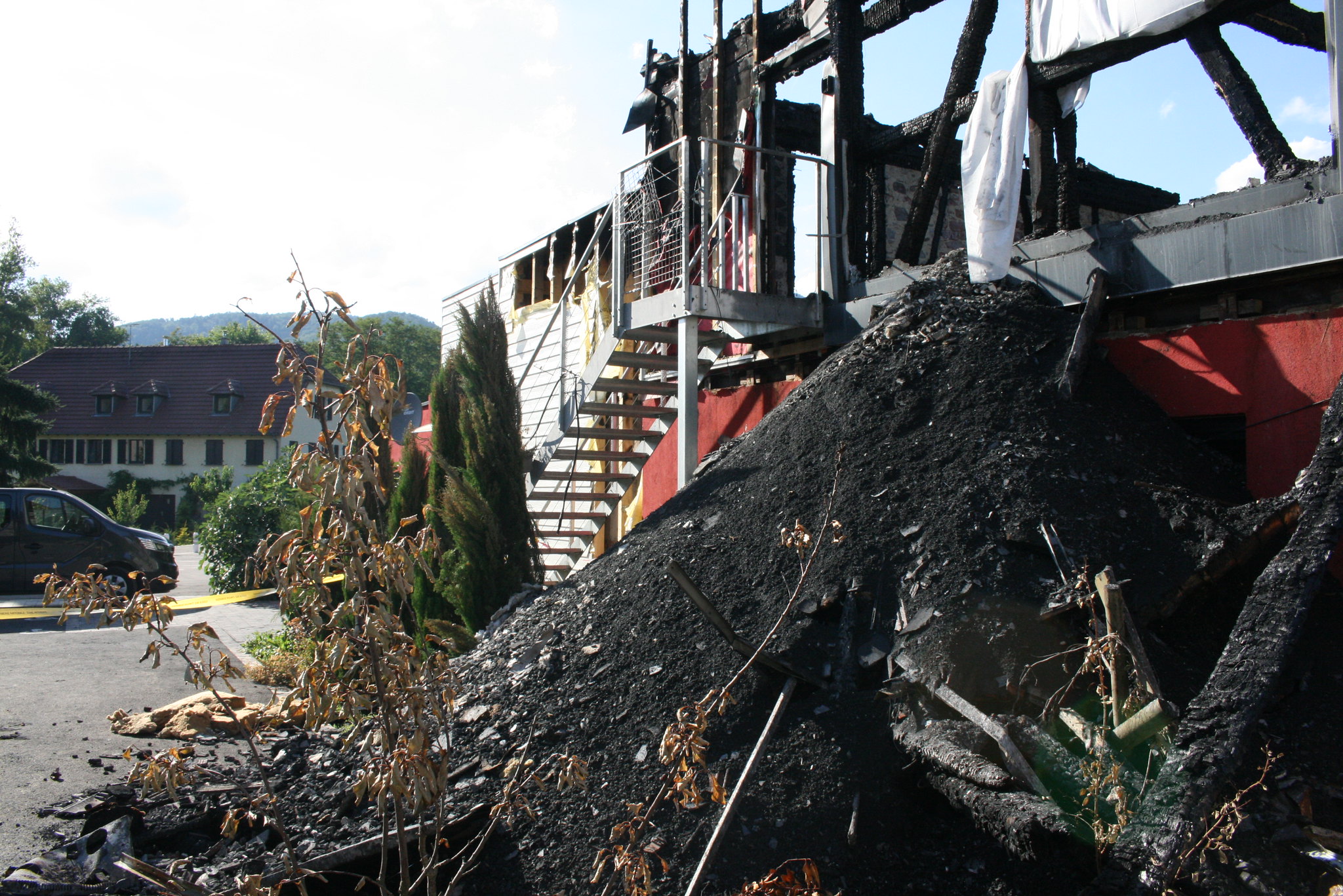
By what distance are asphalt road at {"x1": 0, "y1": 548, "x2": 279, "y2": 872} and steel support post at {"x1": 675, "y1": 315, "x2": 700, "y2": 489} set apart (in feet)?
13.8

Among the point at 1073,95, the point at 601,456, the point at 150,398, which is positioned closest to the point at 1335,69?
the point at 1073,95

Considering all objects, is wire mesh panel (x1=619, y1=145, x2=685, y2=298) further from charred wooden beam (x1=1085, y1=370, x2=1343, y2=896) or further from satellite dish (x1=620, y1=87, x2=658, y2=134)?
charred wooden beam (x1=1085, y1=370, x2=1343, y2=896)

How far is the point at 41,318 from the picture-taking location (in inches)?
2180

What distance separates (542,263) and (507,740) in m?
12.8

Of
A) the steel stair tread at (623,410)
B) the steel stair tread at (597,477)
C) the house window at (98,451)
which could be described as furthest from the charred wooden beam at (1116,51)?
the house window at (98,451)

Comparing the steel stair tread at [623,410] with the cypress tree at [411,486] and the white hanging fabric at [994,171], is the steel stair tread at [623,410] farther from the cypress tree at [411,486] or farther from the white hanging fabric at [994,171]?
the white hanging fabric at [994,171]

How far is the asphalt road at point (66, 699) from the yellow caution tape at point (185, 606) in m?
0.11

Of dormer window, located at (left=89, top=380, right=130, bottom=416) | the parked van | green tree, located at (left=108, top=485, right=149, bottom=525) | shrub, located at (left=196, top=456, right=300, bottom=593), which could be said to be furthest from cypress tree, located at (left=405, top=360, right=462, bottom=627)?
dormer window, located at (left=89, top=380, right=130, bottom=416)

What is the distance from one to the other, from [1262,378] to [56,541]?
15529 mm

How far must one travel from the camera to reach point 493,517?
323 inches

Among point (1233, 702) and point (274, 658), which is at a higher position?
point (1233, 702)

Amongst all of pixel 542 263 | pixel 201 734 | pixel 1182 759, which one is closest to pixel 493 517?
pixel 201 734

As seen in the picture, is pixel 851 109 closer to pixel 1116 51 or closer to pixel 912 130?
pixel 912 130

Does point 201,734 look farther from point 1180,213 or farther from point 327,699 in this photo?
point 1180,213
